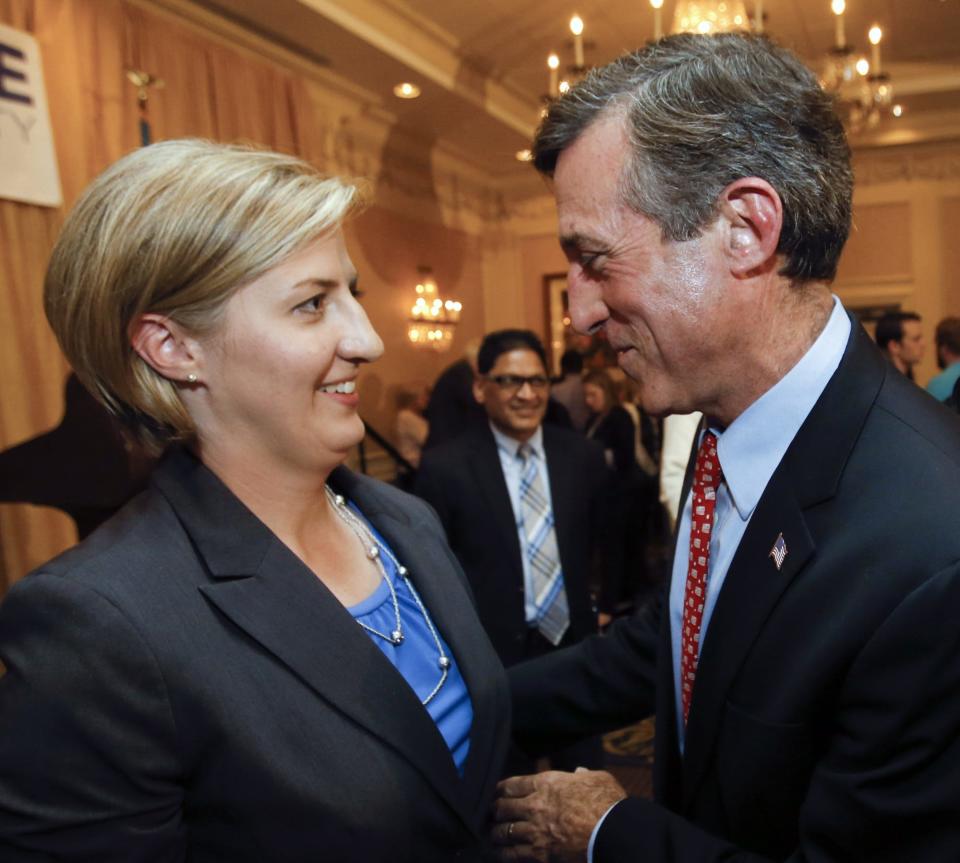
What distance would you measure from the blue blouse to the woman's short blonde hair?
0.41 meters

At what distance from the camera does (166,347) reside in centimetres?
118

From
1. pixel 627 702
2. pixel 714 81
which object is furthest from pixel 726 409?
pixel 627 702

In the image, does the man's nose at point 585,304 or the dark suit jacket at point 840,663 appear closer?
the dark suit jacket at point 840,663

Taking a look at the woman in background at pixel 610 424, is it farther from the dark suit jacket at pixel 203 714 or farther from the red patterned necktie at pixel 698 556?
the dark suit jacket at pixel 203 714

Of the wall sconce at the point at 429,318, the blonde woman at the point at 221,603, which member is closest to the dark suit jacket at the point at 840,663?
the blonde woman at the point at 221,603

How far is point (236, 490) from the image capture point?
125 centimetres

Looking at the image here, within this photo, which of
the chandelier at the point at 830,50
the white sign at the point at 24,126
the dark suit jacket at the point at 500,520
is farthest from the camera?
the chandelier at the point at 830,50

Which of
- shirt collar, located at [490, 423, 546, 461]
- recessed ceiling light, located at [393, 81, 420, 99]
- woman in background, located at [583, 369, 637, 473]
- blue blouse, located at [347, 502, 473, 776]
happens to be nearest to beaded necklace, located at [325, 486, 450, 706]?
blue blouse, located at [347, 502, 473, 776]

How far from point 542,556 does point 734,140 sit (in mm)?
2087

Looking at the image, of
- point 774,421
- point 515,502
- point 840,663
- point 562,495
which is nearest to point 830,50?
point 562,495

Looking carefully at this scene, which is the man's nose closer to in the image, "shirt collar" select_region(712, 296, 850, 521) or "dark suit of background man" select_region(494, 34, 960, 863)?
"dark suit of background man" select_region(494, 34, 960, 863)

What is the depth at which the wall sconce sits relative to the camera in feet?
27.6

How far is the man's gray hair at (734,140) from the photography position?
122 cm

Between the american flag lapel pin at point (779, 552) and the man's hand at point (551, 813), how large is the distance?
49 cm
